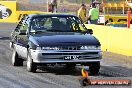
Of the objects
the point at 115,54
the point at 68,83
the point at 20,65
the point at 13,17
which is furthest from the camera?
the point at 13,17

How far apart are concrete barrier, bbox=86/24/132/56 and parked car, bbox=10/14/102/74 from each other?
474 centimetres

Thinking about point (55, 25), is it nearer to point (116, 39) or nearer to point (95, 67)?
point (95, 67)

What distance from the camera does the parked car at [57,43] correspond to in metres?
12.4

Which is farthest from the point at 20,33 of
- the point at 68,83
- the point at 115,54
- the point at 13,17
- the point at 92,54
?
the point at 13,17

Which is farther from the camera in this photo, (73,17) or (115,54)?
(115,54)

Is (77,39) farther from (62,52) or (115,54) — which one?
(115,54)

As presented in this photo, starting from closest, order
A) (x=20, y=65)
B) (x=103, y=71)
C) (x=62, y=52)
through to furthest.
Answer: (x=62, y=52)
(x=103, y=71)
(x=20, y=65)

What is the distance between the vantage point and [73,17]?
14.3 m

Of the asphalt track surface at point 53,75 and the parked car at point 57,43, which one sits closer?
the asphalt track surface at point 53,75

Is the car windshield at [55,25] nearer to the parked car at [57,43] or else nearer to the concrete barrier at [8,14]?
the parked car at [57,43]

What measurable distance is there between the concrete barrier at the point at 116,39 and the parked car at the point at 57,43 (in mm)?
4737

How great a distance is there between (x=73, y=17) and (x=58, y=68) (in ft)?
4.73

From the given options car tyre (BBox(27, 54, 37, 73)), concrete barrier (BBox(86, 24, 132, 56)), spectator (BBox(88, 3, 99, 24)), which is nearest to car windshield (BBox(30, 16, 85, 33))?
car tyre (BBox(27, 54, 37, 73))

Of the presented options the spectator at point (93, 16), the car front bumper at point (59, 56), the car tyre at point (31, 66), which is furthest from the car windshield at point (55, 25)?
the spectator at point (93, 16)
